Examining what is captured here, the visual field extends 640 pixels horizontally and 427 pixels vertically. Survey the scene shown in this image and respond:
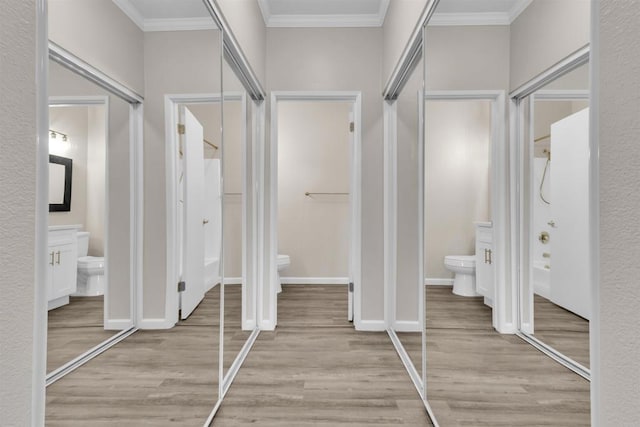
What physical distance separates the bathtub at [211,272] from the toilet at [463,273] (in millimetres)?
1131

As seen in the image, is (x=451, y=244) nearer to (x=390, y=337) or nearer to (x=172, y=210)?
(x=172, y=210)

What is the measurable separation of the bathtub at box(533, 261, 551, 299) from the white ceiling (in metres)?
0.65

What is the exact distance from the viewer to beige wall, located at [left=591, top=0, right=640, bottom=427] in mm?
564

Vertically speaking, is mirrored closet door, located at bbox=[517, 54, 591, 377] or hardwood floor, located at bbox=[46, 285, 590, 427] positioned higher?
mirrored closet door, located at bbox=[517, 54, 591, 377]

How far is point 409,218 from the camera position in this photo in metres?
2.41

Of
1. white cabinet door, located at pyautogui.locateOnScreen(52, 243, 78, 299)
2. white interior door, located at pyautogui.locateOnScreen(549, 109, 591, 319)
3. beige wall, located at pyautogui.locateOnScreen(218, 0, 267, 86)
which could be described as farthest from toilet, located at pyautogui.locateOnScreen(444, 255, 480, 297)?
beige wall, located at pyautogui.locateOnScreen(218, 0, 267, 86)

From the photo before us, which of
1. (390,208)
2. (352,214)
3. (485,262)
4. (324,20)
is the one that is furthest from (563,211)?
(324,20)

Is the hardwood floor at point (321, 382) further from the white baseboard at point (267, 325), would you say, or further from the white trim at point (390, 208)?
the white trim at point (390, 208)

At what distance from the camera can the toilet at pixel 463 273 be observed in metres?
1.31

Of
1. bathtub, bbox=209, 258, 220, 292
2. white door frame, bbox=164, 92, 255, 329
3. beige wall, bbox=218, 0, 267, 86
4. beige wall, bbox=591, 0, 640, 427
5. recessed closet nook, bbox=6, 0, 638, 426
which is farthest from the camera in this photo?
beige wall, bbox=218, 0, 267, 86

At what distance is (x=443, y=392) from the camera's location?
1534 mm

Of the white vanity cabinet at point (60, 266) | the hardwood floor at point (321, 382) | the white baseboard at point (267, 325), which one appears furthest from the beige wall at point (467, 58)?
the white baseboard at point (267, 325)

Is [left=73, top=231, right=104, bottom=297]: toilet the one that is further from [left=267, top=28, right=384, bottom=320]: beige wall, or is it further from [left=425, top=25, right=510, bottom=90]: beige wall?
[left=267, top=28, right=384, bottom=320]: beige wall

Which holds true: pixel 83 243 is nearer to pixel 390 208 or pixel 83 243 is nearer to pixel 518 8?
pixel 518 8
